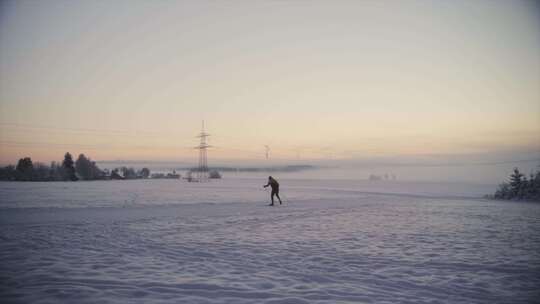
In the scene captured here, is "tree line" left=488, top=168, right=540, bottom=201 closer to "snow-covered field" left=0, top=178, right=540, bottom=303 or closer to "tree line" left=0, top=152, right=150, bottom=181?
"snow-covered field" left=0, top=178, right=540, bottom=303

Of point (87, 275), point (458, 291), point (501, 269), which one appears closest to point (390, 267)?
point (458, 291)

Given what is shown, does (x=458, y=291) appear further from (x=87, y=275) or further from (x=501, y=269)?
(x=87, y=275)

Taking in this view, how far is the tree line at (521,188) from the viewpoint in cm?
2414

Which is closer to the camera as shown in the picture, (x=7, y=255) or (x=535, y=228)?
(x=7, y=255)

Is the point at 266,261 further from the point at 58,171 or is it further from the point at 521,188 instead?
the point at 58,171

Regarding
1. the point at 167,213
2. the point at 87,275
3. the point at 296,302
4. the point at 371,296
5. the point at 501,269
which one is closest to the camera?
the point at 296,302

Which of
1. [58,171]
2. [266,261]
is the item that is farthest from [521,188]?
[58,171]

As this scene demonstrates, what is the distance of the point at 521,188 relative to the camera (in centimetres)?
2494

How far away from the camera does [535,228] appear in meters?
12.2

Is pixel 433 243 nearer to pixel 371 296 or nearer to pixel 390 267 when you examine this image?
pixel 390 267

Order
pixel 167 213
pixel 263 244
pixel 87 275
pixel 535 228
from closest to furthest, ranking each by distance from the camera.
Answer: pixel 87 275 → pixel 263 244 → pixel 535 228 → pixel 167 213

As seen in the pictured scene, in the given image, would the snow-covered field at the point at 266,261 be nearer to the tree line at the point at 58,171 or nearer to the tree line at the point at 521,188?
the tree line at the point at 521,188

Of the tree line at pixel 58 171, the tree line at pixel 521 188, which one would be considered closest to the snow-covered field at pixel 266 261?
the tree line at pixel 521 188

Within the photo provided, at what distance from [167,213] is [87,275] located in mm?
10360
